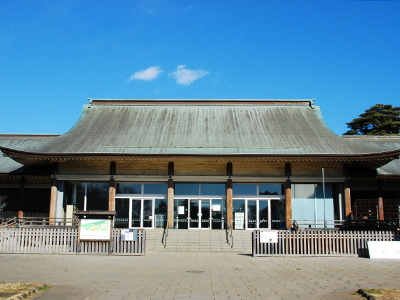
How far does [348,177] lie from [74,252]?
16.9 m

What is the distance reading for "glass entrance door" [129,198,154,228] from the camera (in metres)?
24.8

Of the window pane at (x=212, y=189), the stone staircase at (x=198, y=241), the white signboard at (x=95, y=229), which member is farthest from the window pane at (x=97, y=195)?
the white signboard at (x=95, y=229)

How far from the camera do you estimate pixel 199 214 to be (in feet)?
81.6

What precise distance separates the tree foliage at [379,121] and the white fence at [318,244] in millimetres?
37984

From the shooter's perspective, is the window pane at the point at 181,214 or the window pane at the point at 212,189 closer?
the window pane at the point at 181,214

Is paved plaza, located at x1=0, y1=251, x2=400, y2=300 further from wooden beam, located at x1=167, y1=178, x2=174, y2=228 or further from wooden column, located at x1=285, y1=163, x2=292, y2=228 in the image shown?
wooden beam, located at x1=167, y1=178, x2=174, y2=228

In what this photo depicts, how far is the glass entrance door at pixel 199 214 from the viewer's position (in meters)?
24.8

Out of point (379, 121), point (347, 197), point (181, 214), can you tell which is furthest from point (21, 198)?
point (379, 121)

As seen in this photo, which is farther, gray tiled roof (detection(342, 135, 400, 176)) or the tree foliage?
the tree foliage

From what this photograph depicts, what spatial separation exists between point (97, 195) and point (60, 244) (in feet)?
26.0

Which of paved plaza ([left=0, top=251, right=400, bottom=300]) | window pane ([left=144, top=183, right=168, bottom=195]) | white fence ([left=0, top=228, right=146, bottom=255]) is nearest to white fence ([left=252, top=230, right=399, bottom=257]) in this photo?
paved plaza ([left=0, top=251, right=400, bottom=300])

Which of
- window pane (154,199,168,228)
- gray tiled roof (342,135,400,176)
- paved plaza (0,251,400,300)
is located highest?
gray tiled roof (342,135,400,176)

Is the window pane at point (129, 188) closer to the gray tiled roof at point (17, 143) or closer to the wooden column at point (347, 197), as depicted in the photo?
the gray tiled roof at point (17, 143)

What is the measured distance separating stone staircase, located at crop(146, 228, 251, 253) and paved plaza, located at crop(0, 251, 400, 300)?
3.61 m
